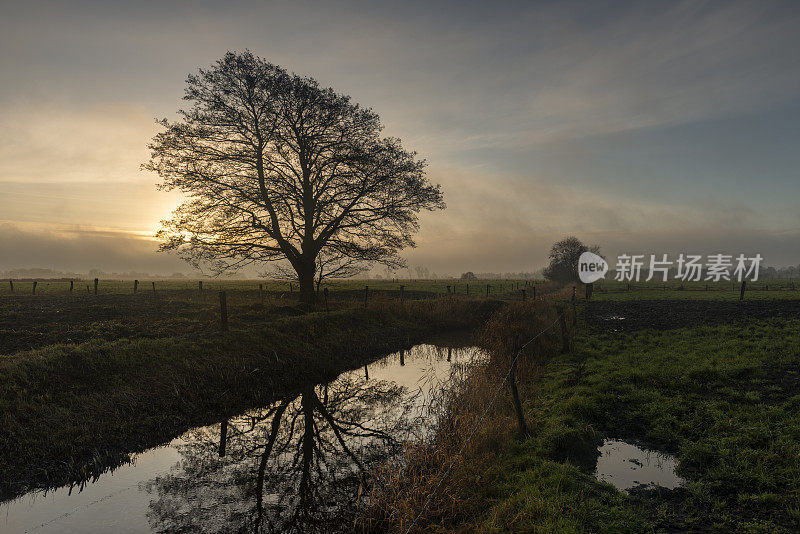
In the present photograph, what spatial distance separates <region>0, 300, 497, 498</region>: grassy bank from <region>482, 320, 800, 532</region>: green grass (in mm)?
9240

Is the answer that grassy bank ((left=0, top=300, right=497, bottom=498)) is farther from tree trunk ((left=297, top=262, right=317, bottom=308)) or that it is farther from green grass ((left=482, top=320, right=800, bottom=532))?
green grass ((left=482, top=320, right=800, bottom=532))

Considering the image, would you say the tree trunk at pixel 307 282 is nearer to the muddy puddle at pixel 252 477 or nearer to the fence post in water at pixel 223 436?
the muddy puddle at pixel 252 477

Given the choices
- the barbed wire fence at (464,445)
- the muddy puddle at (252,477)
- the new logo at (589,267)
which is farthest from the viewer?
the new logo at (589,267)

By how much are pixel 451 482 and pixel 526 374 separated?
25.6ft

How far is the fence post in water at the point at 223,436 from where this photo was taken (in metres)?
9.64

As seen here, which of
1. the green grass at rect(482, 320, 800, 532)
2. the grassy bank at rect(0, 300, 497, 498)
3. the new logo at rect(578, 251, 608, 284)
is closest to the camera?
the green grass at rect(482, 320, 800, 532)

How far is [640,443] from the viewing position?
28.6 feet

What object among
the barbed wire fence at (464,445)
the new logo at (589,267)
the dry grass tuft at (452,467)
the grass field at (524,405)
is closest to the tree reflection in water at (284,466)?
the dry grass tuft at (452,467)

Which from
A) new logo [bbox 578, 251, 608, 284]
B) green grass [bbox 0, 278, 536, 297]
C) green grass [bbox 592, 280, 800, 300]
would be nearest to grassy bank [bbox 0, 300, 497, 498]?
green grass [bbox 0, 278, 536, 297]

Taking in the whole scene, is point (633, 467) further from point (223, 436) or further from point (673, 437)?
point (223, 436)

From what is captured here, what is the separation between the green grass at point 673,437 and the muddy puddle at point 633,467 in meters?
0.27

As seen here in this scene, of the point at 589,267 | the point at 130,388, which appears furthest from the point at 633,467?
the point at 589,267

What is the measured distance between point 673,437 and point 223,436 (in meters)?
11.5

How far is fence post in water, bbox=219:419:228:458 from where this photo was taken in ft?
31.6
